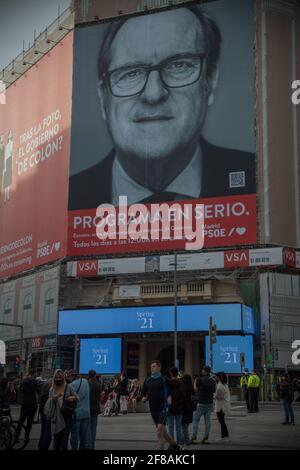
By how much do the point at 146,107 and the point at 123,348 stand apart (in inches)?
724

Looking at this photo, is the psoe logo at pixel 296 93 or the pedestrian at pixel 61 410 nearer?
the pedestrian at pixel 61 410

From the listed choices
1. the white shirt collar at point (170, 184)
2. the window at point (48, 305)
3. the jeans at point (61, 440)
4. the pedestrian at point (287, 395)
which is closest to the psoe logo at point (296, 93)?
the white shirt collar at point (170, 184)

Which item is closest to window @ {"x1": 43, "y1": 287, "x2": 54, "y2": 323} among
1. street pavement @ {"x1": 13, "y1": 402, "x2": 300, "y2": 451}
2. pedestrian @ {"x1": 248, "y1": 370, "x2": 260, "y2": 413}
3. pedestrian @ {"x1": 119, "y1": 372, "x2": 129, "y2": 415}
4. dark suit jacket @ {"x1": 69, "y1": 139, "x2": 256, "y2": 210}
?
dark suit jacket @ {"x1": 69, "y1": 139, "x2": 256, "y2": 210}

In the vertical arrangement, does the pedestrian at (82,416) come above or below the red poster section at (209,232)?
below

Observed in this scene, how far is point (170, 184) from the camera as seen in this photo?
5153cm

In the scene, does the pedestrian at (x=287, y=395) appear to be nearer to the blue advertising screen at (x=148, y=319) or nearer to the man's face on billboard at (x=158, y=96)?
the blue advertising screen at (x=148, y=319)

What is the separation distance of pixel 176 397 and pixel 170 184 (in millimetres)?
37970

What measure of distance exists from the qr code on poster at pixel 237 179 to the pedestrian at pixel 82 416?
37.2 meters

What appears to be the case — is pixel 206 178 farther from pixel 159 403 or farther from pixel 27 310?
pixel 159 403

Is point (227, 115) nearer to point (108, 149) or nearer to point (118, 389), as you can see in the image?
point (108, 149)

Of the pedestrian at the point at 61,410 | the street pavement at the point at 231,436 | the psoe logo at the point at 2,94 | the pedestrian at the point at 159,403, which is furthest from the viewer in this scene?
the psoe logo at the point at 2,94

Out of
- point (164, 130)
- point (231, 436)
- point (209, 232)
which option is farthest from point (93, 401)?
point (164, 130)

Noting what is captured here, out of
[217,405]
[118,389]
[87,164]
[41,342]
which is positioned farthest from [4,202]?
[217,405]

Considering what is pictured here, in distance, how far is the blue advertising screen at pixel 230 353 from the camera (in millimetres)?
45125
